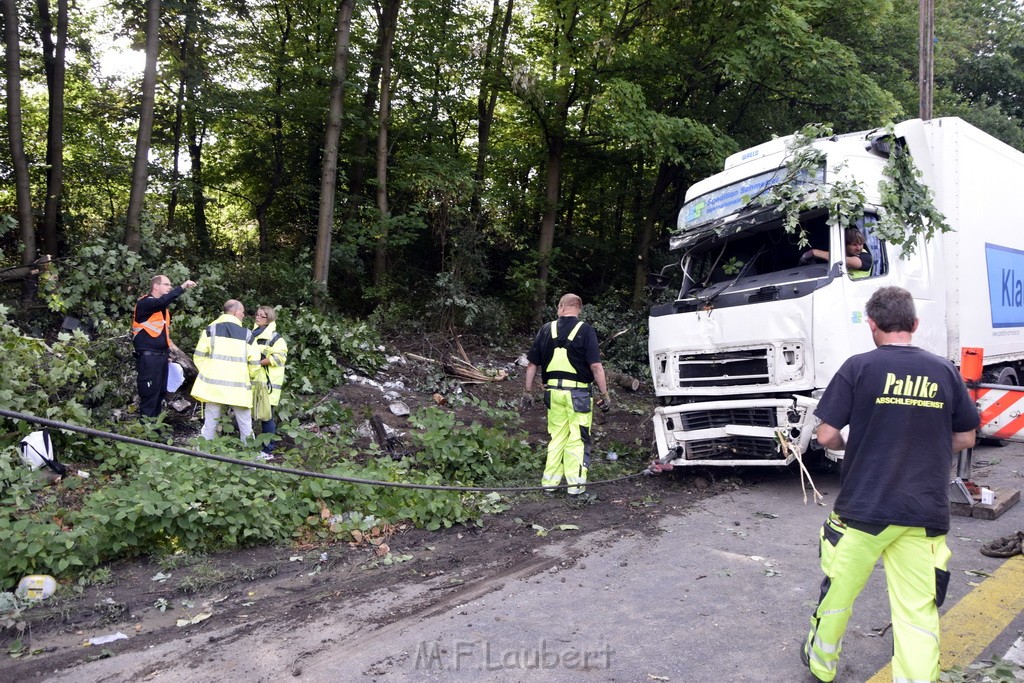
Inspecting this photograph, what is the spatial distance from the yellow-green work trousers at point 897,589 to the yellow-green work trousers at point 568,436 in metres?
3.31

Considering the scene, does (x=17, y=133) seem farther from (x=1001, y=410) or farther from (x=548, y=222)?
(x=1001, y=410)

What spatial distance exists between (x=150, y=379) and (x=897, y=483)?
681cm

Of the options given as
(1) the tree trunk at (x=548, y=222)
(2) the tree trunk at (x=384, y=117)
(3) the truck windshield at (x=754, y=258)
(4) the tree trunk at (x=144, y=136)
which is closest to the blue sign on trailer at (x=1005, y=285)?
(3) the truck windshield at (x=754, y=258)

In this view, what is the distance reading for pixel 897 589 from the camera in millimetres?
2820

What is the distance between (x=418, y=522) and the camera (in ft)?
17.6

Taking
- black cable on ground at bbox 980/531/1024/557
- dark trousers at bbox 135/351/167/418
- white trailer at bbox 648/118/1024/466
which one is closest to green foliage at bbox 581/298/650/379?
white trailer at bbox 648/118/1024/466

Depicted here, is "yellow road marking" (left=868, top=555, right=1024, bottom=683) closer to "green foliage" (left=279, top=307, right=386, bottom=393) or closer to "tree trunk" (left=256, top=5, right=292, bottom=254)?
"green foliage" (left=279, top=307, right=386, bottom=393)

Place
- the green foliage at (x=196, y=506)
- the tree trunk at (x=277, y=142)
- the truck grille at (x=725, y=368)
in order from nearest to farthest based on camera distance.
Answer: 1. the green foliage at (x=196, y=506)
2. the truck grille at (x=725, y=368)
3. the tree trunk at (x=277, y=142)

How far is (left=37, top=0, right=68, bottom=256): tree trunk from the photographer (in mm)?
10773

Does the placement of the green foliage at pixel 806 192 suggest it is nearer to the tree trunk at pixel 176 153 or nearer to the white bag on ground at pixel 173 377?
the white bag on ground at pixel 173 377

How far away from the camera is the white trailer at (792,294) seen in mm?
6027

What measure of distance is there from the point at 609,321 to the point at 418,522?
9.91 m

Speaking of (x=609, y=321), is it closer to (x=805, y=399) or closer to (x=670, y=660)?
(x=805, y=399)

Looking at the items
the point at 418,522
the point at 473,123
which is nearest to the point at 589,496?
the point at 418,522
